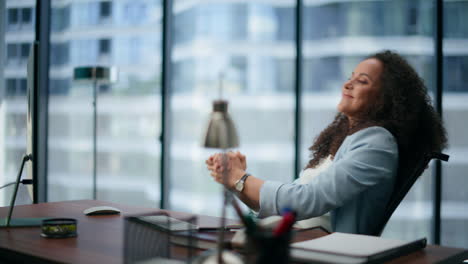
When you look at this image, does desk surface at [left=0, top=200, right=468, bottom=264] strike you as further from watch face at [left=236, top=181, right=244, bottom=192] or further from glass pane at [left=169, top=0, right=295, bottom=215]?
glass pane at [left=169, top=0, right=295, bottom=215]

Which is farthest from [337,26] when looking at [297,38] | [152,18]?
[152,18]

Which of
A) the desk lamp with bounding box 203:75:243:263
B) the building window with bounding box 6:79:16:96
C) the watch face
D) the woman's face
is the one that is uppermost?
the building window with bounding box 6:79:16:96

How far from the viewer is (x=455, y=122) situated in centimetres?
411

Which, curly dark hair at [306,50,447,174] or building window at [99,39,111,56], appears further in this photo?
building window at [99,39,111,56]

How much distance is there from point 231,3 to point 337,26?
101 centimetres

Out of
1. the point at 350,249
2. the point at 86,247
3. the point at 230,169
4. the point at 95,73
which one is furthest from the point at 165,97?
the point at 350,249

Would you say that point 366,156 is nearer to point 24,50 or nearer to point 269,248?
point 269,248

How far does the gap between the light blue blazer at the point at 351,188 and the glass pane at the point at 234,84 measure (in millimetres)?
2720

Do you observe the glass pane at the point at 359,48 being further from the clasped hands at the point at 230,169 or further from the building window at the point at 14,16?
the building window at the point at 14,16

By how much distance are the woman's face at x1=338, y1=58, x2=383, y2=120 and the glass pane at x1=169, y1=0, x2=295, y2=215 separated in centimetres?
258

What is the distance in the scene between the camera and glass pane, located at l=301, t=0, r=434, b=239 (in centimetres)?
420

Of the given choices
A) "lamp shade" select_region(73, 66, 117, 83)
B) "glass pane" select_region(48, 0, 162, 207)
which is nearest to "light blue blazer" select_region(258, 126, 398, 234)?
"lamp shade" select_region(73, 66, 117, 83)

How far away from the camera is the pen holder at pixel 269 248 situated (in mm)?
827

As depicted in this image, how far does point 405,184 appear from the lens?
184 cm
